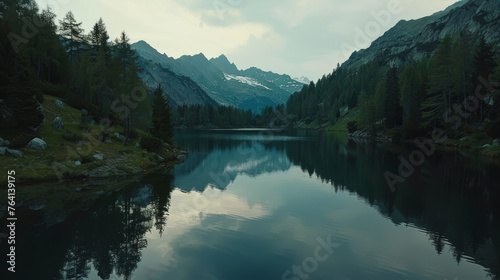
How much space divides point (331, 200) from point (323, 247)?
11.8 meters

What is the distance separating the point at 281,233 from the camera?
19766 millimetres

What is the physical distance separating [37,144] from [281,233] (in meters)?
33.9

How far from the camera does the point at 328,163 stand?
52.1m

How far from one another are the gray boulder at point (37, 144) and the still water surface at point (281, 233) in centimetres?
1319

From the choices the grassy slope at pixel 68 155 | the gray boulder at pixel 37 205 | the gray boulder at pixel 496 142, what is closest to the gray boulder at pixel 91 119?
the grassy slope at pixel 68 155

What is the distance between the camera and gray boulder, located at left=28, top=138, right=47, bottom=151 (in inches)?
1367

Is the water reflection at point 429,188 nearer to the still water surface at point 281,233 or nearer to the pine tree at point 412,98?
the still water surface at point 281,233

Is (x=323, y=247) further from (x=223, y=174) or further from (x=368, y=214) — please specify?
(x=223, y=174)

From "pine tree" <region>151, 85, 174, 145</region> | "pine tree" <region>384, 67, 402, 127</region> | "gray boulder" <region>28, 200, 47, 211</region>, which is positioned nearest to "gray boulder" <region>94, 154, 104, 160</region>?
"gray boulder" <region>28, 200, 47, 211</region>

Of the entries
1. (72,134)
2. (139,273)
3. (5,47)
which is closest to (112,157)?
(72,134)

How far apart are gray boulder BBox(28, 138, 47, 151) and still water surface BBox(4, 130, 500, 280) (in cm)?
1319

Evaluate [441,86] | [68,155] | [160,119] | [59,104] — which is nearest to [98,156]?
[68,155]

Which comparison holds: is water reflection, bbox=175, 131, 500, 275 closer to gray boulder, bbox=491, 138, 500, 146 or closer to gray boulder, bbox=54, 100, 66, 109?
gray boulder, bbox=491, 138, 500, 146

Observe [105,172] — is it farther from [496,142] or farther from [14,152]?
[496,142]
